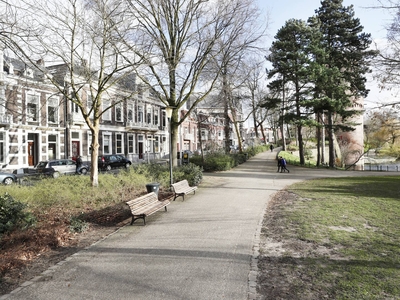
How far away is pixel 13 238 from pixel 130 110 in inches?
1294

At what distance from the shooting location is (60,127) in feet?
92.5

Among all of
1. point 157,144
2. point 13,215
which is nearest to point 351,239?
point 13,215

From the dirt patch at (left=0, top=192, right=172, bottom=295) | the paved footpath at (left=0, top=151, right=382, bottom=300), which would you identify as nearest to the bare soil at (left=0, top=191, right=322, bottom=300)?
the dirt patch at (left=0, top=192, right=172, bottom=295)

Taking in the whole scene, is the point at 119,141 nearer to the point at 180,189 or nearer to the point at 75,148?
the point at 75,148

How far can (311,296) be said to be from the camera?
153 inches

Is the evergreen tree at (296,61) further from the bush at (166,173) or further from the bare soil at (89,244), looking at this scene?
the bare soil at (89,244)

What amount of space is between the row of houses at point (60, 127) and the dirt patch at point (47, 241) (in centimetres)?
622

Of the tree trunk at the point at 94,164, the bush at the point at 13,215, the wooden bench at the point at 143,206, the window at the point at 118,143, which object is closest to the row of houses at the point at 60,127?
the window at the point at 118,143

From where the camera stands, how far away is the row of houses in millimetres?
22547

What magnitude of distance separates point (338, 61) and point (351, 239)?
23.4m

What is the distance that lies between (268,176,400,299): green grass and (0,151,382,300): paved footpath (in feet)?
3.42

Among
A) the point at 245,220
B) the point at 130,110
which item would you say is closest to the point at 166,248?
the point at 245,220

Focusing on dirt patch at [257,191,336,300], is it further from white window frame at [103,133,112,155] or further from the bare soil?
white window frame at [103,133,112,155]

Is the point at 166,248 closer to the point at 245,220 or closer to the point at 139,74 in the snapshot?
the point at 245,220
